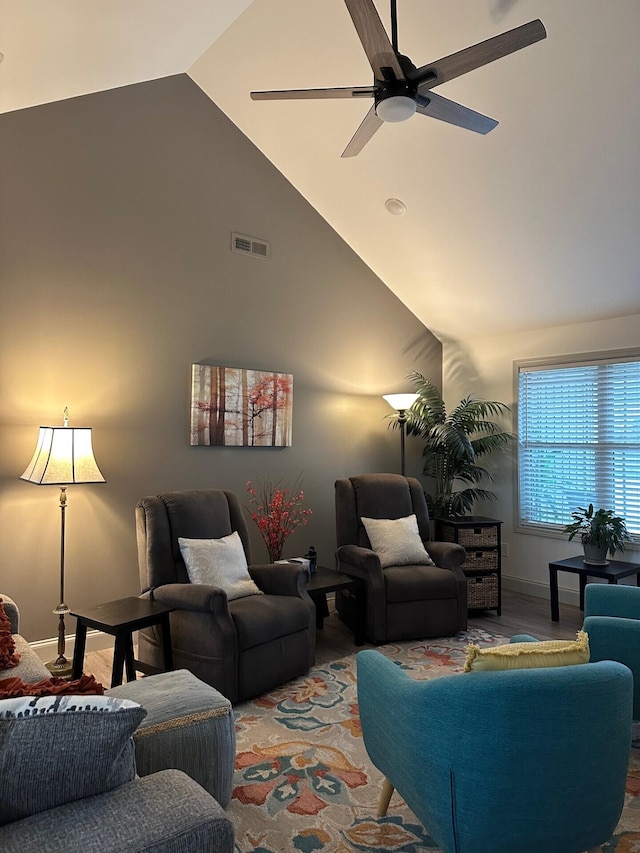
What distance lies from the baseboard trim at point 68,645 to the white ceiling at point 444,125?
3046 millimetres

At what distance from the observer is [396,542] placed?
4.52 meters

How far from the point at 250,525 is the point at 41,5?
3.40 m

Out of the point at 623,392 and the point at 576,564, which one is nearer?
the point at 576,564

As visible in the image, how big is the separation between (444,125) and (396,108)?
1.56 metres

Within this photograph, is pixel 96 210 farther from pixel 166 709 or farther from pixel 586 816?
pixel 586 816

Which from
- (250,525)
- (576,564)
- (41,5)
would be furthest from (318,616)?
(41,5)

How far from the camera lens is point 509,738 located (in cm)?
158

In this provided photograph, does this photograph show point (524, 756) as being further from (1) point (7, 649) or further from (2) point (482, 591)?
(2) point (482, 591)

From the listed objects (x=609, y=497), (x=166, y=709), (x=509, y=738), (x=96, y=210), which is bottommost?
(x=166, y=709)

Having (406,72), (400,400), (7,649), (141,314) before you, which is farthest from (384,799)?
(400,400)

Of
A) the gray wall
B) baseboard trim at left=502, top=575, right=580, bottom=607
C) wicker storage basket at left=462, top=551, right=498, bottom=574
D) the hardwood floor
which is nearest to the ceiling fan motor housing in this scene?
the gray wall

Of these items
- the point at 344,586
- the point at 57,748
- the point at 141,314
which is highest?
the point at 141,314

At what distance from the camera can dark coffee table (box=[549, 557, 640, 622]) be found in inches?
173

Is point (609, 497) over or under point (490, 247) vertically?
under
